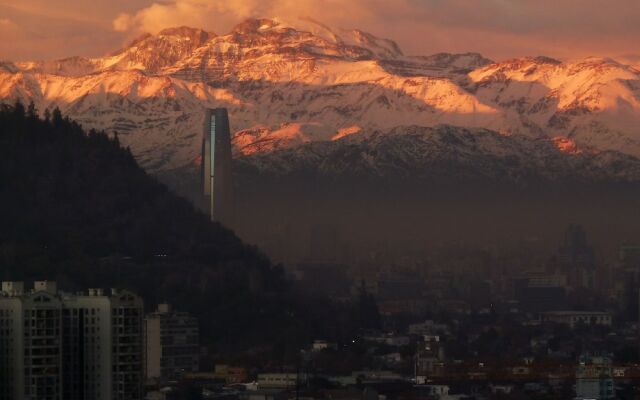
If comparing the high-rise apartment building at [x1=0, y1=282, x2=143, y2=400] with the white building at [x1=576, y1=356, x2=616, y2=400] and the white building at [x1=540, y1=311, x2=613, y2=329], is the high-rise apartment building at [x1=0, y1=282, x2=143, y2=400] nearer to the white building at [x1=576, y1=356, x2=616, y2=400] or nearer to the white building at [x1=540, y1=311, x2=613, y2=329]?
the white building at [x1=576, y1=356, x2=616, y2=400]

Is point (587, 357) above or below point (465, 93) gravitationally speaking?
below

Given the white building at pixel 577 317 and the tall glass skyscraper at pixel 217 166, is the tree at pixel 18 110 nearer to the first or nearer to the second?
the tall glass skyscraper at pixel 217 166

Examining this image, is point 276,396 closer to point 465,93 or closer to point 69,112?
point 69,112

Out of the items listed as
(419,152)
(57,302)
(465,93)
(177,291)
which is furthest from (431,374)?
(465,93)

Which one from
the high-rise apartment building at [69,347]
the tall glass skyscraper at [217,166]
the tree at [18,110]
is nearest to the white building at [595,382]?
the high-rise apartment building at [69,347]

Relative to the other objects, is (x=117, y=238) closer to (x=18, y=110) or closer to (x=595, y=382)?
(x=18, y=110)

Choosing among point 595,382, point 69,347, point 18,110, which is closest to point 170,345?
point 595,382
